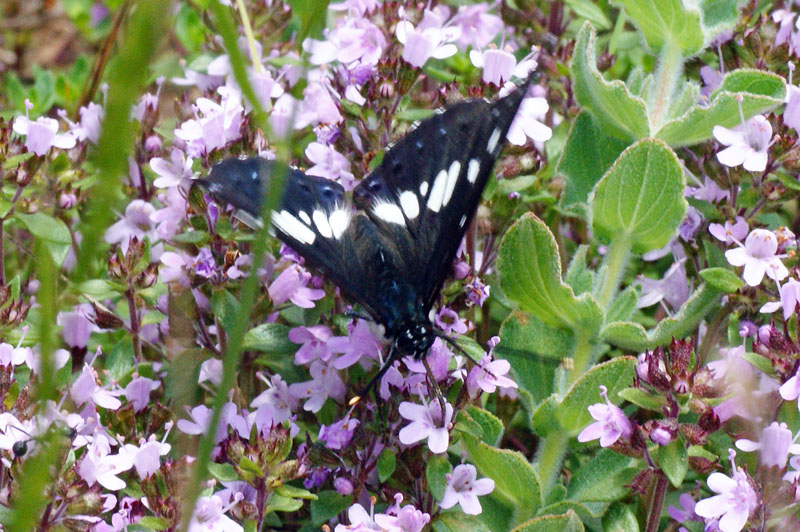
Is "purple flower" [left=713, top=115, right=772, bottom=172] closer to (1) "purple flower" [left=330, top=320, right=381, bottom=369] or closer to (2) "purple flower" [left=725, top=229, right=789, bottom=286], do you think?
(2) "purple flower" [left=725, top=229, right=789, bottom=286]

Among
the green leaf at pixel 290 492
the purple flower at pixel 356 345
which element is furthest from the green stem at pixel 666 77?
the green leaf at pixel 290 492

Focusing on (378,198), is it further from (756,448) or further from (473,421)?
(756,448)

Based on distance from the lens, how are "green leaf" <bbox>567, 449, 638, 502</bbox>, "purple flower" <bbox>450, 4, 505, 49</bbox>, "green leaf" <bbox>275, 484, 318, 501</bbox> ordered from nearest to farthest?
"green leaf" <bbox>275, 484, 318, 501</bbox> → "green leaf" <bbox>567, 449, 638, 502</bbox> → "purple flower" <bbox>450, 4, 505, 49</bbox>

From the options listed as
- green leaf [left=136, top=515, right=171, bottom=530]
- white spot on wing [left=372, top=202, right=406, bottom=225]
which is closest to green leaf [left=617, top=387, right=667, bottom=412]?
white spot on wing [left=372, top=202, right=406, bottom=225]

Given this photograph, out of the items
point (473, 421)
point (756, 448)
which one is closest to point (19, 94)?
point (473, 421)

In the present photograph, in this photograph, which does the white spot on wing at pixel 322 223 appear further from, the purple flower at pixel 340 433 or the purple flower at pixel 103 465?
the purple flower at pixel 103 465

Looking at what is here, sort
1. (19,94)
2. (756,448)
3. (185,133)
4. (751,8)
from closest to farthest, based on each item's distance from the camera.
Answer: (756,448) → (185,133) → (751,8) → (19,94)

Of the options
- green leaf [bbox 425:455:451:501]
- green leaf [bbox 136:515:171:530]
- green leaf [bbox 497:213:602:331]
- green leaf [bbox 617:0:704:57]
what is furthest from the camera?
green leaf [bbox 617:0:704:57]
